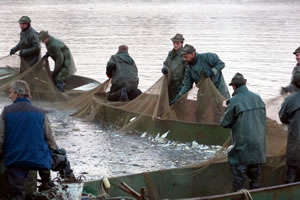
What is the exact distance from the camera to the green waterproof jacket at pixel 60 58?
1581 cm

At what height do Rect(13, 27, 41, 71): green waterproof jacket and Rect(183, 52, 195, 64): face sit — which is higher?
Rect(183, 52, 195, 64): face

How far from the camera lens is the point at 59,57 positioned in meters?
15.9

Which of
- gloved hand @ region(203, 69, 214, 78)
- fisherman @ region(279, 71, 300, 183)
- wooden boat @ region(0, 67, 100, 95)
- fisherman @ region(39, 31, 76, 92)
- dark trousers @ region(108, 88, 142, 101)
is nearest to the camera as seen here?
fisherman @ region(279, 71, 300, 183)

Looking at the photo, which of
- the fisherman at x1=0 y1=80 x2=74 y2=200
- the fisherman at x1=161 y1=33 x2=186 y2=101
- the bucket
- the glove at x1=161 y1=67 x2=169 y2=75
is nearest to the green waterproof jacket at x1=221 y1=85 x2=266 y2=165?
the bucket

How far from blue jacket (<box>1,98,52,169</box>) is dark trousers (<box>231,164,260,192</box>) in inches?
97.5

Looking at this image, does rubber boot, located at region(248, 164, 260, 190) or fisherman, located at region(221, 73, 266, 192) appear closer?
A: fisherman, located at region(221, 73, 266, 192)

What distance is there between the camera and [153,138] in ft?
43.4

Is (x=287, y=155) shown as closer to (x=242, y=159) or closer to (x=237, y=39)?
(x=242, y=159)

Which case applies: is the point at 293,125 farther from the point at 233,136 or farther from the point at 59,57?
the point at 59,57

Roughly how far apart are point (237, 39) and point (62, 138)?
20.7 metres

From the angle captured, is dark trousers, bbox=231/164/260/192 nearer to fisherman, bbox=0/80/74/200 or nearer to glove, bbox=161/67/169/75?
fisherman, bbox=0/80/74/200

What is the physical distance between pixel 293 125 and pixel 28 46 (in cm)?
899

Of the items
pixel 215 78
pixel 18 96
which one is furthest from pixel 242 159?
pixel 215 78

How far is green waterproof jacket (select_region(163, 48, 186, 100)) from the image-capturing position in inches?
528
